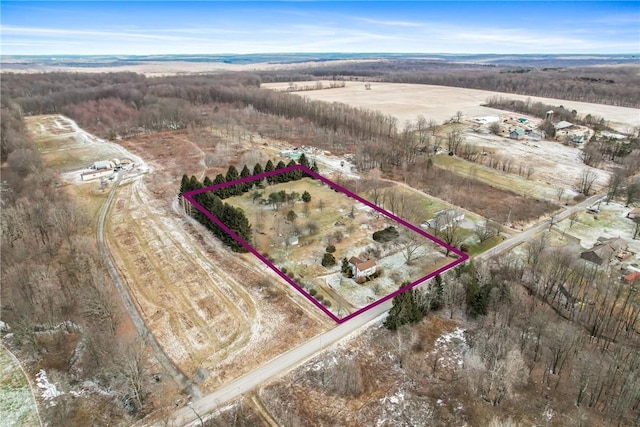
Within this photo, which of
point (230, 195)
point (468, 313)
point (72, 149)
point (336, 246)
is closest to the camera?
point (468, 313)

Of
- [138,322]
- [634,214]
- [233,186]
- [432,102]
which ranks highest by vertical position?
[432,102]

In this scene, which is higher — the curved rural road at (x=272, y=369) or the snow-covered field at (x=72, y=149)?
the snow-covered field at (x=72, y=149)

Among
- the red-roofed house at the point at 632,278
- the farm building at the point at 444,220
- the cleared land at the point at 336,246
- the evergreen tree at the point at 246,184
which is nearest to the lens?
the red-roofed house at the point at 632,278

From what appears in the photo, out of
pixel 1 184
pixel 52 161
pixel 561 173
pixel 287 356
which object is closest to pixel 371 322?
pixel 287 356

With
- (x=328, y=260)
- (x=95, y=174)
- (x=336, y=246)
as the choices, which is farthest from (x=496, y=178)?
(x=95, y=174)

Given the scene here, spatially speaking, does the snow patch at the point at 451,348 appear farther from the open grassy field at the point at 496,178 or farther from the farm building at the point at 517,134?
the farm building at the point at 517,134

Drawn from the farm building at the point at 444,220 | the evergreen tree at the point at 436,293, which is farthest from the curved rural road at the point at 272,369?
the farm building at the point at 444,220

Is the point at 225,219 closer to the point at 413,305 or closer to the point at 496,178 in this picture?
the point at 413,305
